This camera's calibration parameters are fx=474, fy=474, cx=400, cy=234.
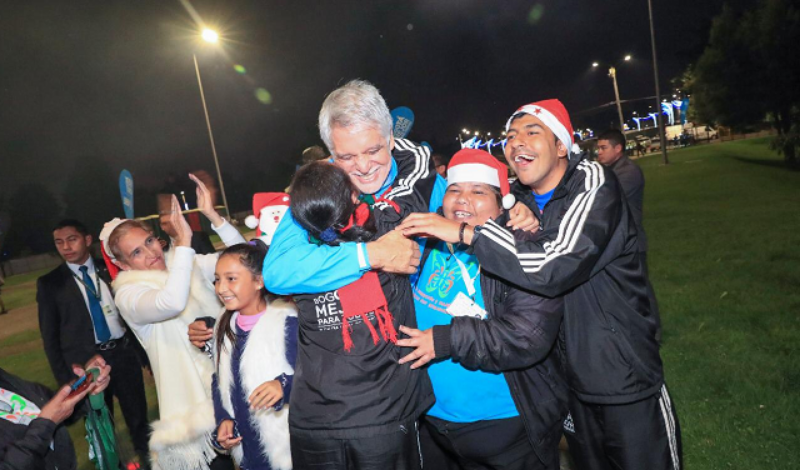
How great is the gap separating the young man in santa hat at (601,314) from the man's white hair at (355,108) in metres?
0.63

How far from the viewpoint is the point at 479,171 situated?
8.57 ft

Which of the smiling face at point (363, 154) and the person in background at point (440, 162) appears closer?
the smiling face at point (363, 154)

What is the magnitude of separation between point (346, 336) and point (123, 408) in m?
4.02

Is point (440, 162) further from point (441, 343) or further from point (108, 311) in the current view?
point (441, 343)

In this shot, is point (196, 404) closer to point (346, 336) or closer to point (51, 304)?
point (346, 336)

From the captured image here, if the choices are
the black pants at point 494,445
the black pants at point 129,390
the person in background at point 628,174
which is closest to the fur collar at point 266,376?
the black pants at point 494,445

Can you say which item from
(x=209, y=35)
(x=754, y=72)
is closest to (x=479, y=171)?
(x=209, y=35)

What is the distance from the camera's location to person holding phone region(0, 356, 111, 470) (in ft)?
7.69

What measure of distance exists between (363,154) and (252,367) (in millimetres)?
1490

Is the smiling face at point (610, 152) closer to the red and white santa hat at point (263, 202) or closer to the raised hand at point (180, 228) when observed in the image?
the red and white santa hat at point (263, 202)

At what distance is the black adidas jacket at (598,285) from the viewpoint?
6.75 feet

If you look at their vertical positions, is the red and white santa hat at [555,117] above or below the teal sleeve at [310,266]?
above

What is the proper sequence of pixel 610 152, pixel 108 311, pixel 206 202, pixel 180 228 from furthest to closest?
pixel 610 152
pixel 108 311
pixel 206 202
pixel 180 228

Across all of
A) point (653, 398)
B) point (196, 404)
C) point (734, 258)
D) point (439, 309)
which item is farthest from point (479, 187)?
point (734, 258)
